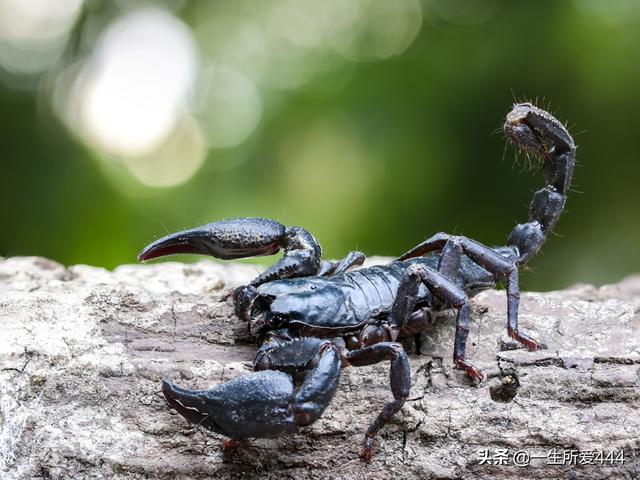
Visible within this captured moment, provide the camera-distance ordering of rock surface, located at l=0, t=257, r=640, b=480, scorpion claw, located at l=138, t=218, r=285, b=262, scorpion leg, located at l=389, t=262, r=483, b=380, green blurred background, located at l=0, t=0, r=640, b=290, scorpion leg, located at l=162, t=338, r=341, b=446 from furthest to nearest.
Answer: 1. green blurred background, located at l=0, t=0, r=640, b=290
2. scorpion claw, located at l=138, t=218, r=285, b=262
3. scorpion leg, located at l=389, t=262, r=483, b=380
4. rock surface, located at l=0, t=257, r=640, b=480
5. scorpion leg, located at l=162, t=338, r=341, b=446

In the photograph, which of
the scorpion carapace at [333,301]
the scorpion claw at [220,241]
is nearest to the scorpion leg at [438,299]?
the scorpion carapace at [333,301]

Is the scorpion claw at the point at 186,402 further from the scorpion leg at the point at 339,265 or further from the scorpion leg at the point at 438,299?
the scorpion leg at the point at 339,265

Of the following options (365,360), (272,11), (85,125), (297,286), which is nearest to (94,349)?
(297,286)

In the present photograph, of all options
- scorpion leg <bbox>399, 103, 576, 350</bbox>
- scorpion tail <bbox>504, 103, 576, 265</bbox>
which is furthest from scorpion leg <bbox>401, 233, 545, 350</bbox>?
scorpion tail <bbox>504, 103, 576, 265</bbox>

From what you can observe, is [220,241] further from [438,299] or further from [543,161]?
[543,161]

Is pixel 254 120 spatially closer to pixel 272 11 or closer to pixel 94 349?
pixel 272 11

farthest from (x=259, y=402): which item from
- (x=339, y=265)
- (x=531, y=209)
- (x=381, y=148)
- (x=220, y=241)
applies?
(x=381, y=148)

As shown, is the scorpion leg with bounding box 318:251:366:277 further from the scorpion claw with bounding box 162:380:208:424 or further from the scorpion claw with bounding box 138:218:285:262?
the scorpion claw with bounding box 162:380:208:424
